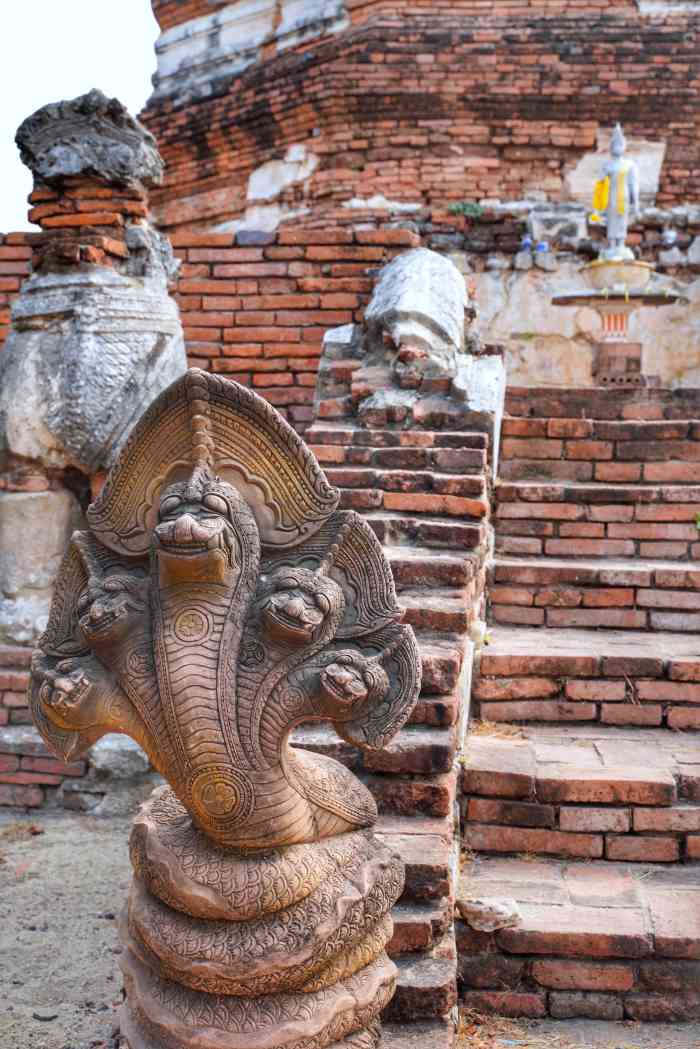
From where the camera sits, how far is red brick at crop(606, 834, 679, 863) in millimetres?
2959

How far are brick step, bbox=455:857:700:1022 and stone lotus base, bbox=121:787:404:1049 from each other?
687 mm

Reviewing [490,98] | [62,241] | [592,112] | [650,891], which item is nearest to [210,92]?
[490,98]

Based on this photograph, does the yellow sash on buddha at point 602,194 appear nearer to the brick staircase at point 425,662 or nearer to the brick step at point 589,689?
the brick staircase at point 425,662

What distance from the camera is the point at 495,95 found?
9.98 metres

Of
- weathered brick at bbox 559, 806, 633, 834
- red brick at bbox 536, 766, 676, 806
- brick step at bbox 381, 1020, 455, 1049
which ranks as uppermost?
red brick at bbox 536, 766, 676, 806

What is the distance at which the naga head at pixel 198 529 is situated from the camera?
1.77 meters

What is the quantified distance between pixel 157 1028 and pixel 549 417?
369 cm

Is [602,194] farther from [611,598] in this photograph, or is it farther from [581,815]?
[581,815]

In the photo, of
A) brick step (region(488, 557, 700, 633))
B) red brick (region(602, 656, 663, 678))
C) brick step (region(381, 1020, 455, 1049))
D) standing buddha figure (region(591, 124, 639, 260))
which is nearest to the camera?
brick step (region(381, 1020, 455, 1049))

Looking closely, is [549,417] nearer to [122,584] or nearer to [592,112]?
[122,584]

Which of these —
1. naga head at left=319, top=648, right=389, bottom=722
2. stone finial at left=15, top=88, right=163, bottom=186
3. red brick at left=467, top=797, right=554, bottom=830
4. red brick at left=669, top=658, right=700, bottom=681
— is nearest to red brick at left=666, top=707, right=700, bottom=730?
red brick at left=669, top=658, right=700, bottom=681

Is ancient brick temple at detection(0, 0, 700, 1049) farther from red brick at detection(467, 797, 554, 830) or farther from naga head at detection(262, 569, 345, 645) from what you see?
naga head at detection(262, 569, 345, 645)

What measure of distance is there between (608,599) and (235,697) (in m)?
2.50

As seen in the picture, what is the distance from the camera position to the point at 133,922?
77.5 inches
